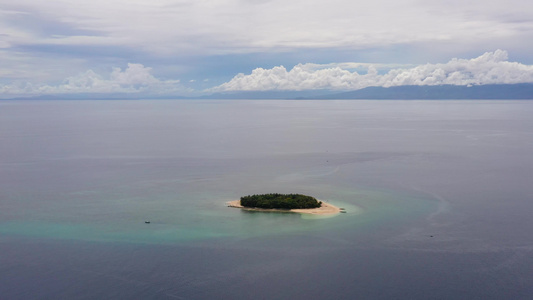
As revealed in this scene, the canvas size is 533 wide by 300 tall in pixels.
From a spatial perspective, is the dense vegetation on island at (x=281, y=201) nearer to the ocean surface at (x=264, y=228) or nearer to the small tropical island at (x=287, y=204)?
the small tropical island at (x=287, y=204)

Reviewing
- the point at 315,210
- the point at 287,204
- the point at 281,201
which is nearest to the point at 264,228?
the point at 287,204

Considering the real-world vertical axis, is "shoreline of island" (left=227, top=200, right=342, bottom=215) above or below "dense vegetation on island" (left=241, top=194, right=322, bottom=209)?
below

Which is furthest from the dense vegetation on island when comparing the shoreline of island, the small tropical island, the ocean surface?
the ocean surface

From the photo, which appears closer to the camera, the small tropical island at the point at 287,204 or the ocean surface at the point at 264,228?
the ocean surface at the point at 264,228

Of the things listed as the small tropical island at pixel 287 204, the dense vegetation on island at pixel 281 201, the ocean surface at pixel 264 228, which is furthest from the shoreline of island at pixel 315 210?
the ocean surface at pixel 264 228

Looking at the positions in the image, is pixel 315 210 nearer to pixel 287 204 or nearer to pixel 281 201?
pixel 287 204

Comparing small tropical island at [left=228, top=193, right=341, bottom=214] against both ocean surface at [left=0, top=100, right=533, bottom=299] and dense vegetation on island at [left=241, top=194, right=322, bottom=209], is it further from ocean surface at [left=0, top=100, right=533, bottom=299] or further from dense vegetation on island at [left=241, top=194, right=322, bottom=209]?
ocean surface at [left=0, top=100, right=533, bottom=299]

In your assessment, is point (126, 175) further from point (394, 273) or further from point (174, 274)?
point (394, 273)
